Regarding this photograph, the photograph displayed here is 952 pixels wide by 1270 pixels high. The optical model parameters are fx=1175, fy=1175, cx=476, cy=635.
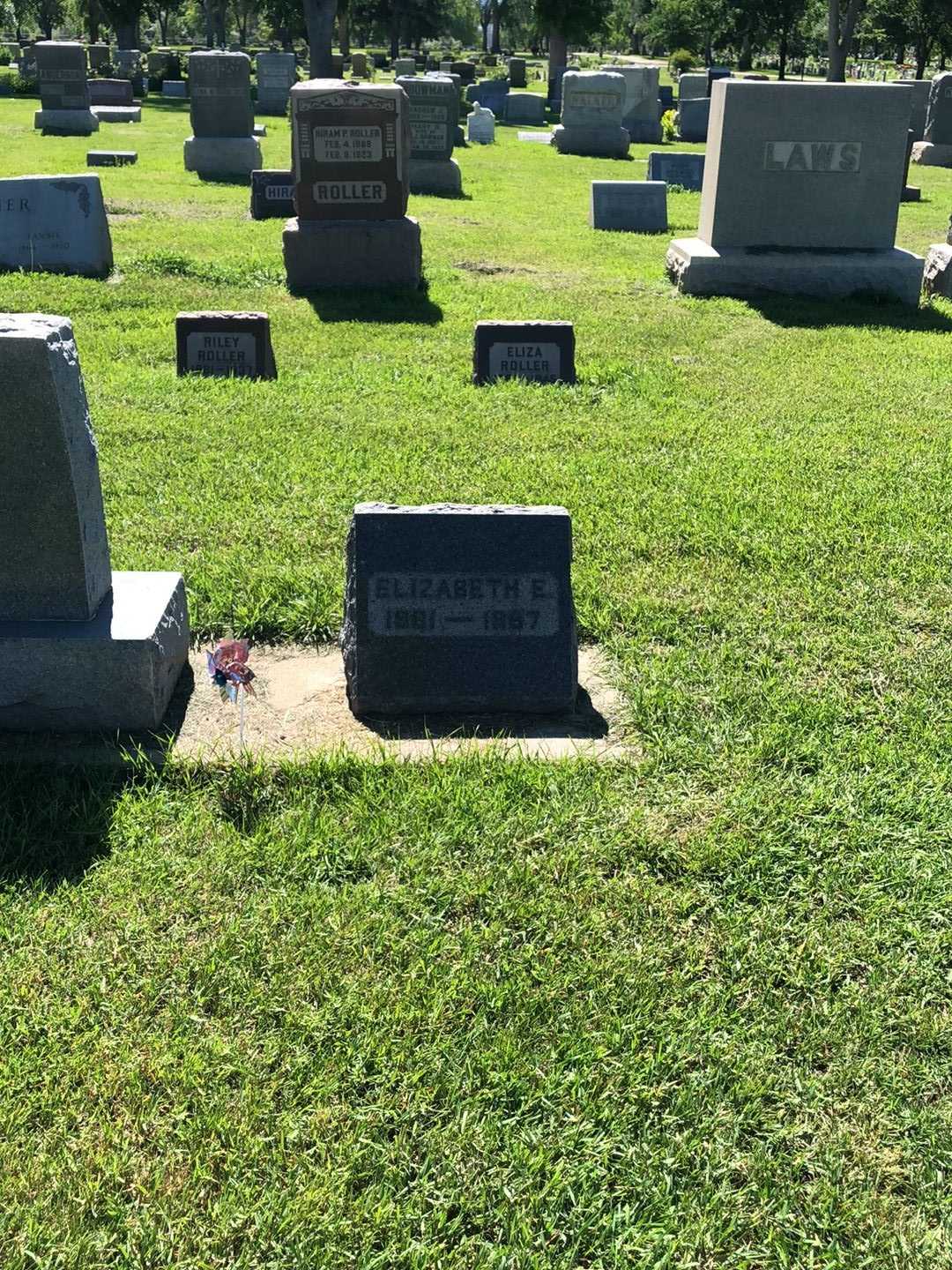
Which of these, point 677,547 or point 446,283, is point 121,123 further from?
point 677,547

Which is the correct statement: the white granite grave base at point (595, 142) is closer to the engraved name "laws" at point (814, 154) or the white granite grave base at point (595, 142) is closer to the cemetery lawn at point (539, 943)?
the engraved name "laws" at point (814, 154)

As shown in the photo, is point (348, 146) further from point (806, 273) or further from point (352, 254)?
point (806, 273)

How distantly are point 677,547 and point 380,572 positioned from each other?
185 cm

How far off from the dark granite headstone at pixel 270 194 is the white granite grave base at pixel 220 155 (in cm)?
507

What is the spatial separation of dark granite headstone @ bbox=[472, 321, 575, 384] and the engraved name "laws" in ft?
12.8

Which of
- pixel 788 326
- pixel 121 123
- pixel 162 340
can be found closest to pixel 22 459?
pixel 162 340

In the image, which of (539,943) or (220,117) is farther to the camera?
(220,117)

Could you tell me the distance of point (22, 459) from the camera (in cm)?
334

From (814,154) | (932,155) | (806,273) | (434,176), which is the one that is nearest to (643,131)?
(932,155)

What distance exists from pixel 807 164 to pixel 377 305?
398 centimetres

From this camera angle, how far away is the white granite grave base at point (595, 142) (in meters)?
24.7

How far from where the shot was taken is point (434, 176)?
17.7 meters

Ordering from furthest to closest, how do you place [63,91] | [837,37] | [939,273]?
[837,37] < [63,91] < [939,273]

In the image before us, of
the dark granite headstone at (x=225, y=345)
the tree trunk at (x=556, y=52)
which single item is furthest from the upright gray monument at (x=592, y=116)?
the dark granite headstone at (x=225, y=345)
